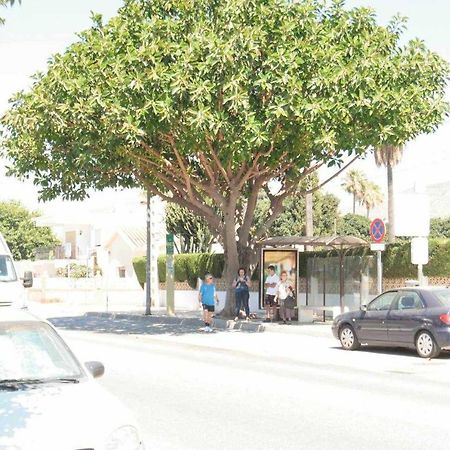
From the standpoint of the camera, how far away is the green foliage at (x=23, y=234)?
99000mm

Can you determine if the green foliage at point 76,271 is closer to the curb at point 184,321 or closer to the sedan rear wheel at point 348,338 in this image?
the curb at point 184,321

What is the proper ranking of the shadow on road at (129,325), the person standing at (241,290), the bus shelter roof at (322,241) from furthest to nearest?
the person standing at (241,290)
the bus shelter roof at (322,241)
the shadow on road at (129,325)

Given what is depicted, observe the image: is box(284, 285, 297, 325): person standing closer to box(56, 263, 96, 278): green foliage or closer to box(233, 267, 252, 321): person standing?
box(233, 267, 252, 321): person standing

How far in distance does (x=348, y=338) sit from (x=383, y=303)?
1302 millimetres

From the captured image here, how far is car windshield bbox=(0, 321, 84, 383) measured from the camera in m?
6.91

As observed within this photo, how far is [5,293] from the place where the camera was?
20.2m

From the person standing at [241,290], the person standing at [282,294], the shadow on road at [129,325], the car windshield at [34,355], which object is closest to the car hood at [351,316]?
the shadow on road at [129,325]

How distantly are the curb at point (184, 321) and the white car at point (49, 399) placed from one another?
819 inches

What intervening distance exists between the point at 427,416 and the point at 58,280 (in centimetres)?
6188


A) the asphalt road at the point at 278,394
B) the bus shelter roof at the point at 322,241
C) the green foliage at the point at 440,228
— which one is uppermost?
the green foliage at the point at 440,228

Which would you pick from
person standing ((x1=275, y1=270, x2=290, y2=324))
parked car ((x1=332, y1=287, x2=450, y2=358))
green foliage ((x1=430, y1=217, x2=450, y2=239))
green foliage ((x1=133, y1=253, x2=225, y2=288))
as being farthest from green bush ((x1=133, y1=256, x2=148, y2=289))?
green foliage ((x1=430, y1=217, x2=450, y2=239))

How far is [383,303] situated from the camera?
1998 cm

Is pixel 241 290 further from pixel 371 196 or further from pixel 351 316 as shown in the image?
pixel 371 196

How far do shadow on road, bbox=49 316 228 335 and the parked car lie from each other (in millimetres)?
8068
